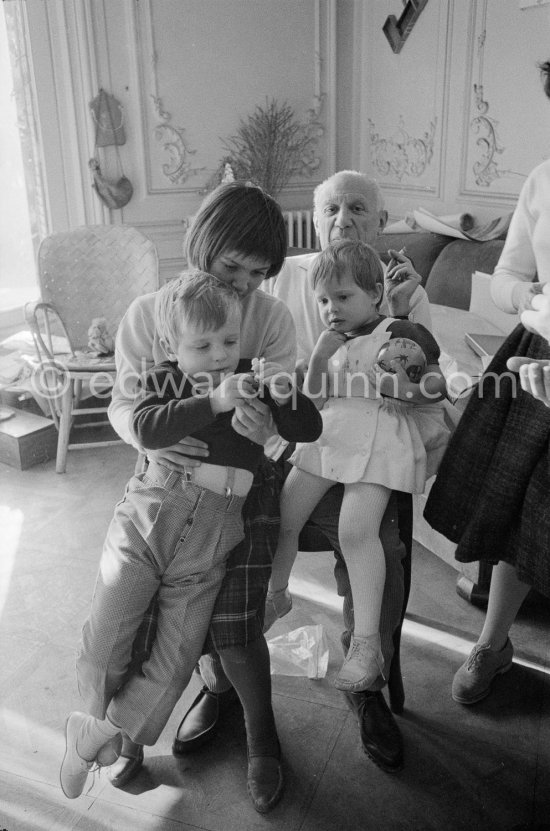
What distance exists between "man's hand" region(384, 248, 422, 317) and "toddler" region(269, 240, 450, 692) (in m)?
0.14

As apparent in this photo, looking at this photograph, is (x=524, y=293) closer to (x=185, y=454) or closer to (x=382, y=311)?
(x=382, y=311)

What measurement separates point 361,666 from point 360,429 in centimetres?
57

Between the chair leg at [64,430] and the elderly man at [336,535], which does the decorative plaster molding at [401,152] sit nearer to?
the chair leg at [64,430]

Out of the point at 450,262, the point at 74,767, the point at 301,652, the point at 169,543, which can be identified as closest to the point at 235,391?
the point at 169,543

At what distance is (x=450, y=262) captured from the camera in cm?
392

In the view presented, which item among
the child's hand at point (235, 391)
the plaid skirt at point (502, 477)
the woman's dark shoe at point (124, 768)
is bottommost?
the woman's dark shoe at point (124, 768)

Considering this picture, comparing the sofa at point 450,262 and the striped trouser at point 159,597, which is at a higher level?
the sofa at point 450,262

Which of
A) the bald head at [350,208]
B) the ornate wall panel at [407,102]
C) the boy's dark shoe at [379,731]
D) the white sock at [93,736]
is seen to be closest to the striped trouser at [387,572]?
the boy's dark shoe at [379,731]

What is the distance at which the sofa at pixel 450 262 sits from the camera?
12.3 feet

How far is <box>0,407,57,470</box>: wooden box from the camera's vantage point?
12.5 feet

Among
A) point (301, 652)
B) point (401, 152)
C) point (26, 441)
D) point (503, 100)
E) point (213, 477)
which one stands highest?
point (503, 100)

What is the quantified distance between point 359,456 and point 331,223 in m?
0.74

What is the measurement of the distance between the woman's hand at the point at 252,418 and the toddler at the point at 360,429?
32 cm

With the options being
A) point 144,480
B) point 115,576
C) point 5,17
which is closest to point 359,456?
point 144,480
